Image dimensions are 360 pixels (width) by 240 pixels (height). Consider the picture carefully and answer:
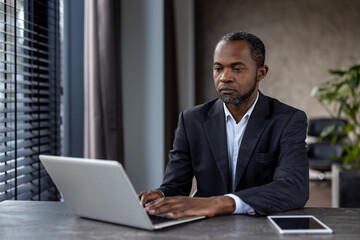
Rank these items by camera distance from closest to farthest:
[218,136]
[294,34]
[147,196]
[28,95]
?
[147,196], [218,136], [28,95], [294,34]

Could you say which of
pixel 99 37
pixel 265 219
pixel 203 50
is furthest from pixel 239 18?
pixel 265 219

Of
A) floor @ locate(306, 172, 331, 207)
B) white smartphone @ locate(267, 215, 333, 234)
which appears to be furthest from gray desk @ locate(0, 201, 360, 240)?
floor @ locate(306, 172, 331, 207)

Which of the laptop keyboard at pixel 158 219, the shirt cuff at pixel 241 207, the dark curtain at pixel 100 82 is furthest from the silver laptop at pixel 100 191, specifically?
the dark curtain at pixel 100 82

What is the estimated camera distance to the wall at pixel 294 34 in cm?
582

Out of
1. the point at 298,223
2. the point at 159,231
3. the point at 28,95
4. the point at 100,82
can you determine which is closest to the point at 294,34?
the point at 100,82

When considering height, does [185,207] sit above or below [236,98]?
below

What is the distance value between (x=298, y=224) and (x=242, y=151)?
0.60 m

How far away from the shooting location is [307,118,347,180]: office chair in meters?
5.34

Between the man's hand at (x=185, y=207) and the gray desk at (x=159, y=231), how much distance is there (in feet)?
0.09

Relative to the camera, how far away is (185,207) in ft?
4.42

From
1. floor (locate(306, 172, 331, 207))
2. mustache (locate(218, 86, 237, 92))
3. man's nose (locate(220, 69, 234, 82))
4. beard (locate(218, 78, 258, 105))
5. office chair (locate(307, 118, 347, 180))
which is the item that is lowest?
floor (locate(306, 172, 331, 207))

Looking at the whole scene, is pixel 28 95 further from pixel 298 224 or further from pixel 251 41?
pixel 298 224

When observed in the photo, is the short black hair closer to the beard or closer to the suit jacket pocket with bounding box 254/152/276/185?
the beard

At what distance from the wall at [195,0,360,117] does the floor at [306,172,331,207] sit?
33.9 inches
